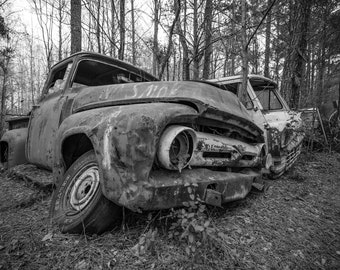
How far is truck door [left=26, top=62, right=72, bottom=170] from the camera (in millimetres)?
2779

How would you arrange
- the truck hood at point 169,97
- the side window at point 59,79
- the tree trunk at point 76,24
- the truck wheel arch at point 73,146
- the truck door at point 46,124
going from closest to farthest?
the truck hood at point 169,97, the truck wheel arch at point 73,146, the truck door at point 46,124, the side window at point 59,79, the tree trunk at point 76,24

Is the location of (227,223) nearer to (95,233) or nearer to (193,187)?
(193,187)

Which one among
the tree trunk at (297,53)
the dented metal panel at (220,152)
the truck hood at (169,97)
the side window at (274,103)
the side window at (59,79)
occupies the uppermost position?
the tree trunk at (297,53)

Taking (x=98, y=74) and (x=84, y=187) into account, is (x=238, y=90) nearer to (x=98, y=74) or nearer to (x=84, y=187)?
(x=98, y=74)

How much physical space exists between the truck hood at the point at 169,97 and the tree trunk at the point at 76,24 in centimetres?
527

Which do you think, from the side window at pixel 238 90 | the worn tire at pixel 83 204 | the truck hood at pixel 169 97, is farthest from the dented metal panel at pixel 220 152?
the side window at pixel 238 90

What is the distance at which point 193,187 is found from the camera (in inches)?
62.7

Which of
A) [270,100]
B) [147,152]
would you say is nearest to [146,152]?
[147,152]

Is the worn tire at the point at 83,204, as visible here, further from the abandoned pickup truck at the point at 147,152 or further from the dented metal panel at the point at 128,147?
the dented metal panel at the point at 128,147

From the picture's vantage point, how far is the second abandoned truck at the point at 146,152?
1469 millimetres

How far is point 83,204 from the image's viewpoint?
67.0 inches

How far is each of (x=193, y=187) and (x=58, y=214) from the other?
116 centimetres

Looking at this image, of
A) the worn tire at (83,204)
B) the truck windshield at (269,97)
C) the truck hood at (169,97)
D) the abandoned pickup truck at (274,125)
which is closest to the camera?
the worn tire at (83,204)

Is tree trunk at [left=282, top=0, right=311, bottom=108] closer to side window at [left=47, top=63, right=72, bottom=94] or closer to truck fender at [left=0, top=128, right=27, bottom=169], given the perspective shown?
side window at [left=47, top=63, right=72, bottom=94]
